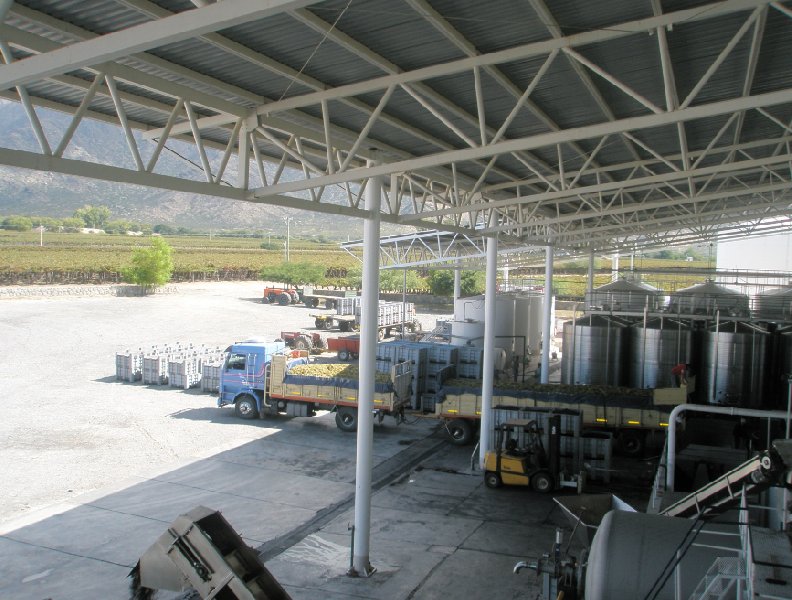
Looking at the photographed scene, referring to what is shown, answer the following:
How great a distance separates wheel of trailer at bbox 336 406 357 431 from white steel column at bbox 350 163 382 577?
28.8 feet

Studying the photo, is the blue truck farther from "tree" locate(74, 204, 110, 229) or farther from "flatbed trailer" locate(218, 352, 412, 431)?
"tree" locate(74, 204, 110, 229)

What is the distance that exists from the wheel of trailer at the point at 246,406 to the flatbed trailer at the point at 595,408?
5.97 metres

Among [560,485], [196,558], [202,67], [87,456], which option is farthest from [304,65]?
[87,456]

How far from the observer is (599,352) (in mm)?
23422

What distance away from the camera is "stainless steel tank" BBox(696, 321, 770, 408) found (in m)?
20.5

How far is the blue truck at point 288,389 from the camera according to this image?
2033 cm

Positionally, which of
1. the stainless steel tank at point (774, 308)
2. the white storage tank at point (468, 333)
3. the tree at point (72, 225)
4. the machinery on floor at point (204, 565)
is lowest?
the machinery on floor at point (204, 565)

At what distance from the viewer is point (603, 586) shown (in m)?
7.23

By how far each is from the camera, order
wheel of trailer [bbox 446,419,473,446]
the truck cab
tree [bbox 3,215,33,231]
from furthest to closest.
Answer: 1. tree [bbox 3,215,33,231]
2. the truck cab
3. wheel of trailer [bbox 446,419,473,446]

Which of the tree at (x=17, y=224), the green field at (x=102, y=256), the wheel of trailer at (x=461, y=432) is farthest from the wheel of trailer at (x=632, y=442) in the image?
the tree at (x=17, y=224)

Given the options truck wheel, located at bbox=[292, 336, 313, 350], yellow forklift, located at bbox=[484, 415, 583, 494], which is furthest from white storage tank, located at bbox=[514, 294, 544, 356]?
yellow forklift, located at bbox=[484, 415, 583, 494]

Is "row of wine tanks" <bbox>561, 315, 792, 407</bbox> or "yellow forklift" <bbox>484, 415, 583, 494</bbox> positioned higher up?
"row of wine tanks" <bbox>561, 315, 792, 407</bbox>

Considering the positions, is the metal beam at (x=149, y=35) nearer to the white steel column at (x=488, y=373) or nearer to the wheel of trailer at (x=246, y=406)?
the white steel column at (x=488, y=373)

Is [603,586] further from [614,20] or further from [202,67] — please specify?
[202,67]
